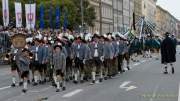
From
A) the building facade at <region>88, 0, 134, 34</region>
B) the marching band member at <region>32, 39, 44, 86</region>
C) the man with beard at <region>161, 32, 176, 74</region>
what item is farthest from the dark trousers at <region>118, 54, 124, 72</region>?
the building facade at <region>88, 0, 134, 34</region>

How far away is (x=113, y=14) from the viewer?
422ft

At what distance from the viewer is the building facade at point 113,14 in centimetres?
10990

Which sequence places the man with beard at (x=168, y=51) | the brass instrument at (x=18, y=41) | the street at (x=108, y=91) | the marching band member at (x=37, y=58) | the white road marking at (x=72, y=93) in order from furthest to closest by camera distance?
the man with beard at (x=168, y=51)
the marching band member at (x=37, y=58)
the brass instrument at (x=18, y=41)
the white road marking at (x=72, y=93)
the street at (x=108, y=91)


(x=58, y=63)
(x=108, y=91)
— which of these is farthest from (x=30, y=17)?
(x=108, y=91)

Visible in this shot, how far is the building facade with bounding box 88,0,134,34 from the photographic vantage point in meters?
110

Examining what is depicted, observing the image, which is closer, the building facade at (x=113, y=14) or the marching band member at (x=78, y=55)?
the marching band member at (x=78, y=55)

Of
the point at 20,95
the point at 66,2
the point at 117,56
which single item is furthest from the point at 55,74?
the point at 66,2

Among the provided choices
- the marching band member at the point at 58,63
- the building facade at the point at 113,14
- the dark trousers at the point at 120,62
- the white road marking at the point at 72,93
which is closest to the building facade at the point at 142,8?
the building facade at the point at 113,14

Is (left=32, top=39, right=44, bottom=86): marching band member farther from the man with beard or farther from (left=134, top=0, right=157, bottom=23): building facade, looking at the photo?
(left=134, top=0, right=157, bottom=23): building facade

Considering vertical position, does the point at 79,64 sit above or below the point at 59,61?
below

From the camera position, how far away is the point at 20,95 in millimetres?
20109

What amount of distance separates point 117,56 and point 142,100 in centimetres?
1216

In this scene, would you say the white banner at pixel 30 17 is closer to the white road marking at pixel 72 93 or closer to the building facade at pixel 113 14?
the white road marking at pixel 72 93

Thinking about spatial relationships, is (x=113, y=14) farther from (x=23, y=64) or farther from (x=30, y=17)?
(x=23, y=64)
